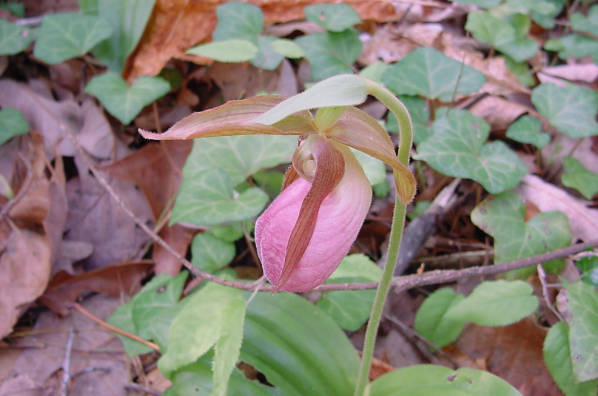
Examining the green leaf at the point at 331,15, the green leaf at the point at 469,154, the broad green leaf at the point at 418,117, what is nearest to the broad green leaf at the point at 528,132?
the green leaf at the point at 469,154

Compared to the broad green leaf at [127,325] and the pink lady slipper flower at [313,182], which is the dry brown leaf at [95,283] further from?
the pink lady slipper flower at [313,182]

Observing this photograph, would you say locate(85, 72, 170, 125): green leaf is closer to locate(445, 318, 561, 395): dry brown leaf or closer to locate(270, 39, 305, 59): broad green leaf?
locate(270, 39, 305, 59): broad green leaf

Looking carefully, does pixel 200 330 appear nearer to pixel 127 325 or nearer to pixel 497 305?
pixel 127 325

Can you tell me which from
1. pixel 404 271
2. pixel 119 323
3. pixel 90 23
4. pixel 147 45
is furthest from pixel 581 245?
pixel 90 23

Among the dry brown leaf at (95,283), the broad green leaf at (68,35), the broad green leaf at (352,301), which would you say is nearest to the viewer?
the broad green leaf at (352,301)

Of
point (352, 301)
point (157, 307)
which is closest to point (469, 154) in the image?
point (352, 301)

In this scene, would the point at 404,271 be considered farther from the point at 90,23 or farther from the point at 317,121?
the point at 90,23

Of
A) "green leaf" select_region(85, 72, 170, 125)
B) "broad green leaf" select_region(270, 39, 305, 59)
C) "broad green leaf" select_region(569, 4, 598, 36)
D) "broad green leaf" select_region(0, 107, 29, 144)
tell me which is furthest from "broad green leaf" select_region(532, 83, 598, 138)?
"broad green leaf" select_region(0, 107, 29, 144)
